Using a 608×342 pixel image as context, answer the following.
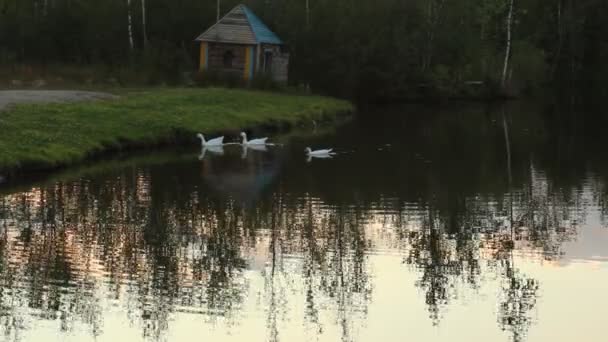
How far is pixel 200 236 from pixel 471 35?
6376cm

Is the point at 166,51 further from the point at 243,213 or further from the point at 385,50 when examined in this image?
the point at 243,213

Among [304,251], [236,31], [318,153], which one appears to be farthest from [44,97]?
[304,251]

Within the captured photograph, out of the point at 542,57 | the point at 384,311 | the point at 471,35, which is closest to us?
the point at 384,311

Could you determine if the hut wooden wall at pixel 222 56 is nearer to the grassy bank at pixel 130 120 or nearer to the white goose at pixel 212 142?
the grassy bank at pixel 130 120

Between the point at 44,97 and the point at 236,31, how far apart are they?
22721 millimetres

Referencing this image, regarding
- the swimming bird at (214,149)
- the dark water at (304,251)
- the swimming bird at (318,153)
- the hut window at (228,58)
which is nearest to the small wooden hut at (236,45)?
the hut window at (228,58)

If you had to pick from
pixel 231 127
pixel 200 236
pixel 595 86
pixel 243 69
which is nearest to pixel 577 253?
pixel 200 236

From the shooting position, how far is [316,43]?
7169cm

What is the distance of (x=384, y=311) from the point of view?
16.1 meters

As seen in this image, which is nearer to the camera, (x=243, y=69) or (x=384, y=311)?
(x=384, y=311)

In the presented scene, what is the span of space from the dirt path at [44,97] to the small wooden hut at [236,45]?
668 inches

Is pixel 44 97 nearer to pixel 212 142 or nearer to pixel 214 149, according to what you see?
pixel 212 142

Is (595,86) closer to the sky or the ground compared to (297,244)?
closer to the ground

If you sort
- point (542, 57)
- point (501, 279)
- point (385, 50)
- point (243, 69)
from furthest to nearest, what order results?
point (542, 57)
point (385, 50)
point (243, 69)
point (501, 279)
